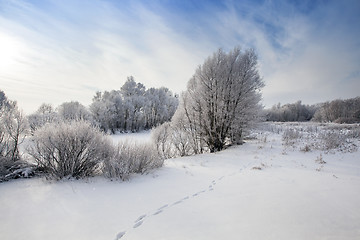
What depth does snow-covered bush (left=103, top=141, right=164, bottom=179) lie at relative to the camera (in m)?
4.74

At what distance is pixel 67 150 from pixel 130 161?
6.15 feet

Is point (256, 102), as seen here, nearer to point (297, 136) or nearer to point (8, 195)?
point (297, 136)

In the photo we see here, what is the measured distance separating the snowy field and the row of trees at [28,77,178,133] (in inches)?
1078

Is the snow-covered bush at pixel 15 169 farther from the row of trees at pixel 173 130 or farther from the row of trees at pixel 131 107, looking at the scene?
the row of trees at pixel 131 107

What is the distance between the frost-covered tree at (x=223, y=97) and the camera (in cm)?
1130

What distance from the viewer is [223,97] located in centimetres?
1134

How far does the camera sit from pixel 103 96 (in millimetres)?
38188

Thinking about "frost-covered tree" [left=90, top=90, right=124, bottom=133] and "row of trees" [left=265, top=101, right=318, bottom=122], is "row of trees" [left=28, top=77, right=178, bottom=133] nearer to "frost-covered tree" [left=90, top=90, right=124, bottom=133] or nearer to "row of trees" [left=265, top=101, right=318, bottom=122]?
"frost-covered tree" [left=90, top=90, right=124, bottom=133]

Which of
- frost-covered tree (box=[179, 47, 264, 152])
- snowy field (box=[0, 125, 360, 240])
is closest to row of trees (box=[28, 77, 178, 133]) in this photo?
frost-covered tree (box=[179, 47, 264, 152])

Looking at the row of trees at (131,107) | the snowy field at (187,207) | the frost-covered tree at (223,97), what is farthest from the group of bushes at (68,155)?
the row of trees at (131,107)

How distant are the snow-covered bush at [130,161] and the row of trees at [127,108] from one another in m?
25.6

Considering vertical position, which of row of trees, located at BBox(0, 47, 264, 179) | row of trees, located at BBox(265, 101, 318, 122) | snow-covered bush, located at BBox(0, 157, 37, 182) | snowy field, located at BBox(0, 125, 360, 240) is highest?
row of trees, located at BBox(265, 101, 318, 122)

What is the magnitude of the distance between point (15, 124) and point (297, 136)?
17.2 m

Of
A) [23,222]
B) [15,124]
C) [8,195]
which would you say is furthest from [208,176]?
[15,124]
